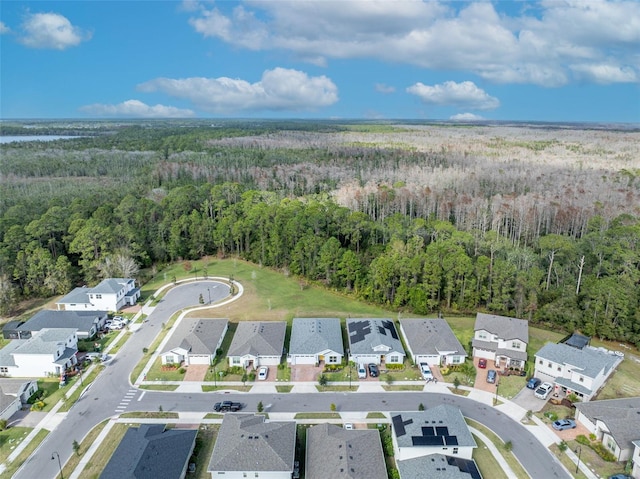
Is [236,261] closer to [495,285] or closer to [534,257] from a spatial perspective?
[495,285]

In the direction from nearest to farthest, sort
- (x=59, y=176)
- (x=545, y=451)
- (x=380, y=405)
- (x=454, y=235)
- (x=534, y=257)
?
(x=545, y=451) < (x=380, y=405) < (x=534, y=257) < (x=454, y=235) < (x=59, y=176)

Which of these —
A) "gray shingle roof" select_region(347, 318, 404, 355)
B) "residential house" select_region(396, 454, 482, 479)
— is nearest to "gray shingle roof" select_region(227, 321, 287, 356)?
"gray shingle roof" select_region(347, 318, 404, 355)

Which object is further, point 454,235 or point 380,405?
point 454,235

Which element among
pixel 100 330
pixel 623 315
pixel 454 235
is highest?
pixel 454 235

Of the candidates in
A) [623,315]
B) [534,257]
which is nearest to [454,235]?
[534,257]

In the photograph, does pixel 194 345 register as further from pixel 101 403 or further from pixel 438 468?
pixel 438 468

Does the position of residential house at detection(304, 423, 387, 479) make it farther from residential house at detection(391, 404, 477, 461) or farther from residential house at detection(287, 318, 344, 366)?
residential house at detection(287, 318, 344, 366)

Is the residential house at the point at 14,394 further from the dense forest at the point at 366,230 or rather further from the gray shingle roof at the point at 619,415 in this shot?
the gray shingle roof at the point at 619,415
